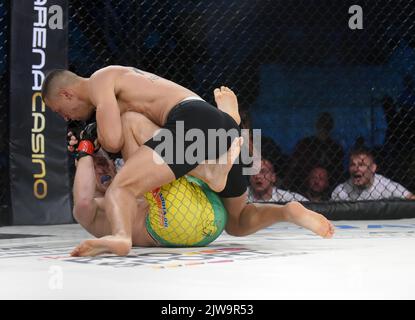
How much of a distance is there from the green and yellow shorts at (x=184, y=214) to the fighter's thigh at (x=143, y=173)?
64 millimetres

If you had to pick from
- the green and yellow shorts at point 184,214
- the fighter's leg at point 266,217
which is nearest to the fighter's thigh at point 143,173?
the green and yellow shorts at point 184,214

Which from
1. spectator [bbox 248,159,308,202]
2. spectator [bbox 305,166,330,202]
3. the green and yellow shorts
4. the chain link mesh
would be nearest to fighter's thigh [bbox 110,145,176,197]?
the green and yellow shorts

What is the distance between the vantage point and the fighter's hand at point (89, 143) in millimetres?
2322

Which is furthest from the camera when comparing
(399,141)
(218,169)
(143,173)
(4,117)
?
(399,141)

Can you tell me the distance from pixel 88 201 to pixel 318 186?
2070 mm

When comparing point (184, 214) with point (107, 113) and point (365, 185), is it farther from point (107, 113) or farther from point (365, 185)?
point (365, 185)

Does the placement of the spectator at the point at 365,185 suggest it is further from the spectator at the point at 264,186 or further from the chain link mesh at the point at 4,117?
the chain link mesh at the point at 4,117

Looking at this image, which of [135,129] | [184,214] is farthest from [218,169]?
[135,129]

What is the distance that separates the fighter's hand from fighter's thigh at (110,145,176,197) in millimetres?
232

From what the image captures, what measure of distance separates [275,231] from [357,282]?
158 cm

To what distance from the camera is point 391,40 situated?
433cm

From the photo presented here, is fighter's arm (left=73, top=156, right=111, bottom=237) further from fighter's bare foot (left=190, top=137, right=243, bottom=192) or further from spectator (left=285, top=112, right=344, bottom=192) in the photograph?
spectator (left=285, top=112, right=344, bottom=192)

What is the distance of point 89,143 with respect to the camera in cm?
233

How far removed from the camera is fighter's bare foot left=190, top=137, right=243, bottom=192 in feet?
7.29
